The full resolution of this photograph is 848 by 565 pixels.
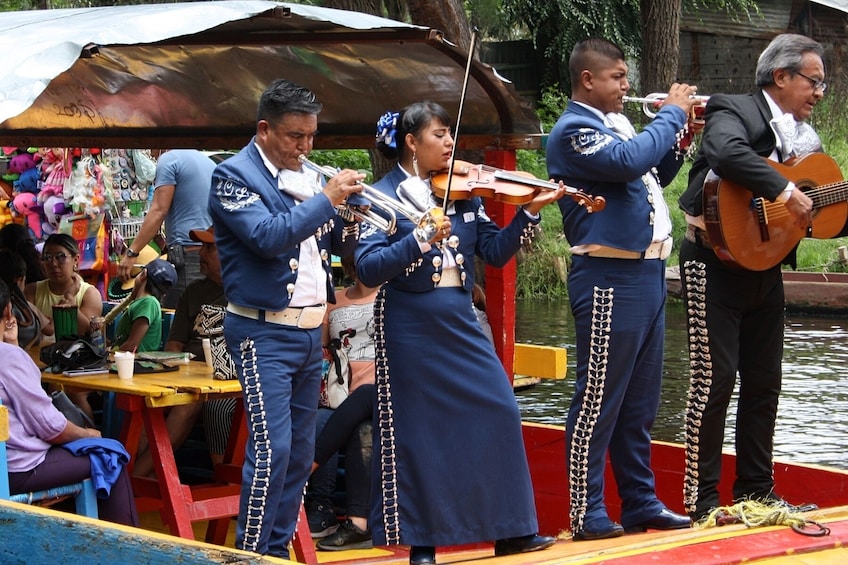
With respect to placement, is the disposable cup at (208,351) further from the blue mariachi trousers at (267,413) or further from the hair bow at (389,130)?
the hair bow at (389,130)

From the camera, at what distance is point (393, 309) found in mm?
5012

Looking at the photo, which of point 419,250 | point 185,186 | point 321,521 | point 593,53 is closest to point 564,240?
point 185,186

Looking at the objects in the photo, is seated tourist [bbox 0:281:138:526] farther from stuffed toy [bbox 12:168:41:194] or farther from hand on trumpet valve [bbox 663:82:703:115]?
stuffed toy [bbox 12:168:41:194]

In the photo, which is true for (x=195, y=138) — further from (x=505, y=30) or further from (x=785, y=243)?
(x=505, y=30)

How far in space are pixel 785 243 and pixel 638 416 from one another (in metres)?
0.98

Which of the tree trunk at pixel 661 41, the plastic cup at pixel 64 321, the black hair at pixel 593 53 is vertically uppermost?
the tree trunk at pixel 661 41

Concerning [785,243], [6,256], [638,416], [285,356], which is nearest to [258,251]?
[285,356]

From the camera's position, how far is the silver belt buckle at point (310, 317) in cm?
479

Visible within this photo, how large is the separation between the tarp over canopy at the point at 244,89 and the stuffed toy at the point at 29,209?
3475 mm

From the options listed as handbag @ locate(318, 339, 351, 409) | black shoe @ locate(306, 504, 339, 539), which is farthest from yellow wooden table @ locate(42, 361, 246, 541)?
handbag @ locate(318, 339, 351, 409)

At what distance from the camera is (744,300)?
5.57 meters

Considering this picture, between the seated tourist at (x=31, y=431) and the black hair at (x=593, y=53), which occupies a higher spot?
the black hair at (x=593, y=53)

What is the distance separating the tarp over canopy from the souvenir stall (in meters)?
2.27

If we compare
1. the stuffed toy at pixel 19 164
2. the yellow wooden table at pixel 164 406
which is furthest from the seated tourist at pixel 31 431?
the stuffed toy at pixel 19 164
